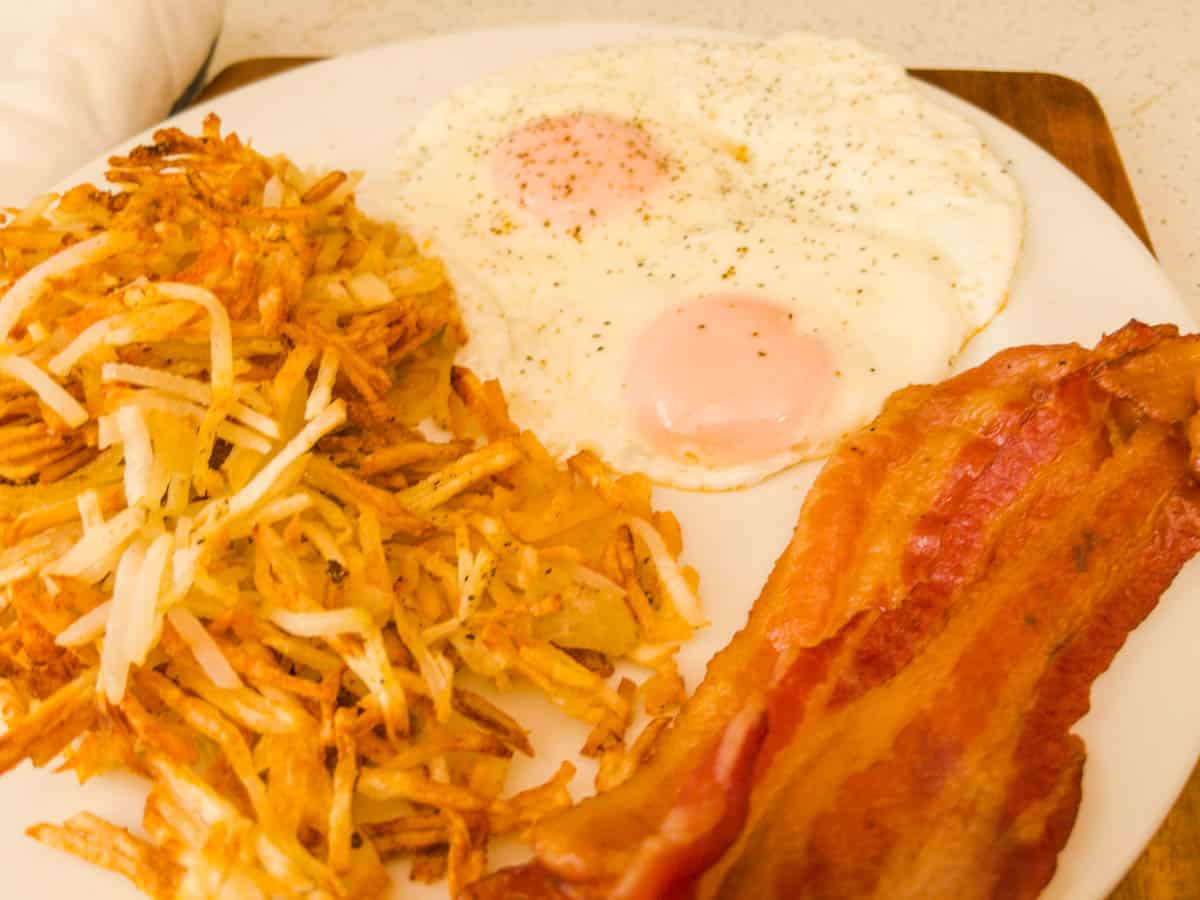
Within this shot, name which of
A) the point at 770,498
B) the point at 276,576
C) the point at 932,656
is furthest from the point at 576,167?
the point at 932,656

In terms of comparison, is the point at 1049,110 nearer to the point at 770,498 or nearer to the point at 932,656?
the point at 770,498

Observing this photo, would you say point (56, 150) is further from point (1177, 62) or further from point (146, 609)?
point (1177, 62)

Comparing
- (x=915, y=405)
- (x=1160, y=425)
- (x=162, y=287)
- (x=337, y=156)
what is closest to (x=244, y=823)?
(x=162, y=287)

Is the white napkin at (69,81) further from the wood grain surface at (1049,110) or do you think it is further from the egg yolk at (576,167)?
the egg yolk at (576,167)

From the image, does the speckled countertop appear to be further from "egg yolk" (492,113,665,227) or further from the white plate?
"egg yolk" (492,113,665,227)

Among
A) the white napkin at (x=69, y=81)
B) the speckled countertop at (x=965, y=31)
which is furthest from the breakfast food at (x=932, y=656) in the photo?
the white napkin at (x=69, y=81)

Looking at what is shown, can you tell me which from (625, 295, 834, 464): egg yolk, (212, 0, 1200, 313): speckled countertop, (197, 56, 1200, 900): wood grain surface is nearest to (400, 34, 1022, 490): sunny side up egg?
(625, 295, 834, 464): egg yolk
